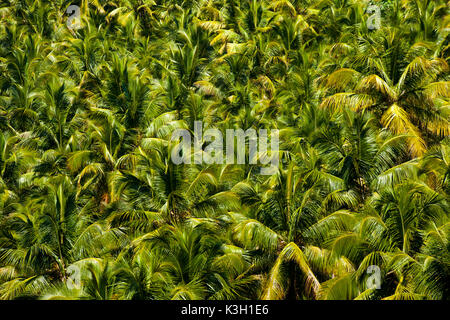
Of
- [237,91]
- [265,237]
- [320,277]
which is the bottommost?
[320,277]

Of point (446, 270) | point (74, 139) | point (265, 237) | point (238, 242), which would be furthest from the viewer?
point (74, 139)

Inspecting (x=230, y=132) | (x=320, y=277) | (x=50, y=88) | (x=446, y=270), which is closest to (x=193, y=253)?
(x=320, y=277)

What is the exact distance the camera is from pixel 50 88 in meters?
22.6

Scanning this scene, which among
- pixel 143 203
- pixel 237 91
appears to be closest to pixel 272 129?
pixel 237 91

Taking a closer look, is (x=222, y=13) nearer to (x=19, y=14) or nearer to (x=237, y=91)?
(x=237, y=91)

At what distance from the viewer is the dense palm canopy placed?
38.4 feet

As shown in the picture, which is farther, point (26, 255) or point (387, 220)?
point (26, 255)

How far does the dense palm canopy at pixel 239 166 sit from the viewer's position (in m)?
11.7

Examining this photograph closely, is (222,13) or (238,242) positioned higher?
(222,13)

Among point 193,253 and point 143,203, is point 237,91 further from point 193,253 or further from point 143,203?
point 193,253

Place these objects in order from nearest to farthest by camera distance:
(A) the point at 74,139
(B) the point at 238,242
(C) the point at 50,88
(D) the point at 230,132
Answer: (B) the point at 238,242
(D) the point at 230,132
(A) the point at 74,139
(C) the point at 50,88

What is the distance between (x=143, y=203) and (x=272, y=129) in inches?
233

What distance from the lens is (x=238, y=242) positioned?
13.0 meters

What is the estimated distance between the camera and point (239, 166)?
52.3ft
